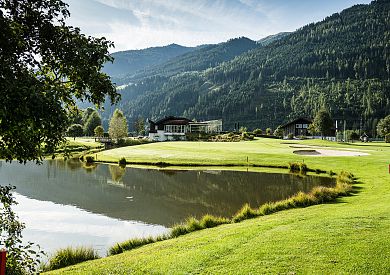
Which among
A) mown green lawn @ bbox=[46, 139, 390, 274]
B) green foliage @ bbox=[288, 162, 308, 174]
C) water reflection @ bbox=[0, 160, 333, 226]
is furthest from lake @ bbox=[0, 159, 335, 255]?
mown green lawn @ bbox=[46, 139, 390, 274]

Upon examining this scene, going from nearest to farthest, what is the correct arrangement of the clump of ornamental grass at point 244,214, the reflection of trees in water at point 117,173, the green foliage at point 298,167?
the clump of ornamental grass at point 244,214 → the reflection of trees in water at point 117,173 → the green foliage at point 298,167

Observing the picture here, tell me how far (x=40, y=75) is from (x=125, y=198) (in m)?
24.9

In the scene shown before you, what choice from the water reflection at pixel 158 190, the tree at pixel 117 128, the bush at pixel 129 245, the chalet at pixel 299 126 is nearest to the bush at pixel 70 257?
the bush at pixel 129 245

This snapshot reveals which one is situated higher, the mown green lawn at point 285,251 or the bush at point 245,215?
the mown green lawn at point 285,251

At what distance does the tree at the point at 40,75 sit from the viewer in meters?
6.59

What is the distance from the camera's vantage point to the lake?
2122 cm

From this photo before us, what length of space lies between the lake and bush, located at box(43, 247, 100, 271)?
1.32 m

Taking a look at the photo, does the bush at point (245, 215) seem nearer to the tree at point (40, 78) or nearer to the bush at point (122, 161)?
the tree at point (40, 78)

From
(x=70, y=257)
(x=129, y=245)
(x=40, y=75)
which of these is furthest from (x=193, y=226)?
(x=40, y=75)

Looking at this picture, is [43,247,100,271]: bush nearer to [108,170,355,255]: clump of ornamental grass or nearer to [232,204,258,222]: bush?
[108,170,355,255]: clump of ornamental grass

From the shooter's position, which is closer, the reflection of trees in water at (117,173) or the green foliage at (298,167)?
the reflection of trees in water at (117,173)

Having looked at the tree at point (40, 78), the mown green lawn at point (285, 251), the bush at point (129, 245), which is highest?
the tree at point (40, 78)

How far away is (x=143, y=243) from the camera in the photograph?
1741 centimetres

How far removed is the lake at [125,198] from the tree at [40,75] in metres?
11.1
